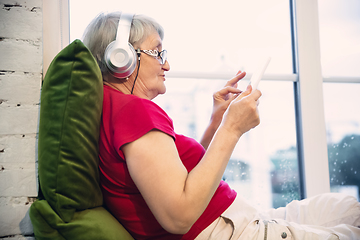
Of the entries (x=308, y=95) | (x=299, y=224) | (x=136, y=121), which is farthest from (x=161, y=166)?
(x=308, y=95)

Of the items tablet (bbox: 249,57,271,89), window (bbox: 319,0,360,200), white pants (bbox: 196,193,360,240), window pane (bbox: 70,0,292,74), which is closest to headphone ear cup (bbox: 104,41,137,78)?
tablet (bbox: 249,57,271,89)

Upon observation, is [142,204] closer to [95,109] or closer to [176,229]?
[176,229]

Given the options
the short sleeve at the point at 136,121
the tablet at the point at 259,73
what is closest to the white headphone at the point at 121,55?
the short sleeve at the point at 136,121

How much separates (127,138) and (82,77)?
8.6 inches

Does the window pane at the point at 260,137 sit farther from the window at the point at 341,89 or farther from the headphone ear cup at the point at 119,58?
the headphone ear cup at the point at 119,58

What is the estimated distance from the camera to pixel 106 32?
0.91 meters

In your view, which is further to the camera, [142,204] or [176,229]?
[142,204]

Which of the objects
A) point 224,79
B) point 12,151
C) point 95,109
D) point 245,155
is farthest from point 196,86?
point 12,151

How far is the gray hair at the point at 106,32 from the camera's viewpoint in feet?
2.98

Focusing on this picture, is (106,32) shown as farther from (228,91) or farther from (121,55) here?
(228,91)

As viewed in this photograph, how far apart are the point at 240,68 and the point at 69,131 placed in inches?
46.4

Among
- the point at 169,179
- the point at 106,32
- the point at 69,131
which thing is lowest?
the point at 169,179

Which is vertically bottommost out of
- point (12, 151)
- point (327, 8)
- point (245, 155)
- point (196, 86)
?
point (245, 155)

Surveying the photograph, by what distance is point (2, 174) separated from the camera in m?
0.91
